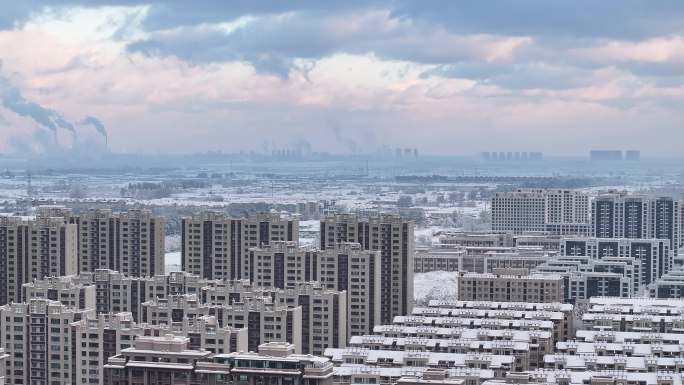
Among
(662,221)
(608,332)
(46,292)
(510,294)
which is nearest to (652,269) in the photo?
(662,221)

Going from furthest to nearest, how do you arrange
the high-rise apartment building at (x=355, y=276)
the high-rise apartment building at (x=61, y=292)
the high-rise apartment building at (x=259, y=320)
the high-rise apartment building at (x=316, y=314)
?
the high-rise apartment building at (x=355, y=276) → the high-rise apartment building at (x=316, y=314) → the high-rise apartment building at (x=61, y=292) → the high-rise apartment building at (x=259, y=320)

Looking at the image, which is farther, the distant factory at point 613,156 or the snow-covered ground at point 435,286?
the distant factory at point 613,156

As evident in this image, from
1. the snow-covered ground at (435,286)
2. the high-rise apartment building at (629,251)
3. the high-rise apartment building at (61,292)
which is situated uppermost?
the high-rise apartment building at (61,292)

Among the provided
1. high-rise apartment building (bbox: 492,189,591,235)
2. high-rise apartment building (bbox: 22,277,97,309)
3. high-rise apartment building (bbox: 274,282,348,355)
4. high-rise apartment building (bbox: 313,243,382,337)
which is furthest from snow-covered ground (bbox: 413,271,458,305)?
high-rise apartment building (bbox: 492,189,591,235)

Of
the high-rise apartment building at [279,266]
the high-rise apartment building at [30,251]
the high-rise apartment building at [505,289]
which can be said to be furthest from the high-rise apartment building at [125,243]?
the high-rise apartment building at [505,289]

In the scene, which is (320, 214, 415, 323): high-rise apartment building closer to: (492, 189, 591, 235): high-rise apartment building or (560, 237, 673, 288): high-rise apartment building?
(560, 237, 673, 288): high-rise apartment building

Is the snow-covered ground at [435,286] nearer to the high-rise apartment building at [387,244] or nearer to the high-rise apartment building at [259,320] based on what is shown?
the high-rise apartment building at [387,244]

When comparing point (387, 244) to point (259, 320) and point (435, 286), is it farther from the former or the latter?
point (435, 286)
